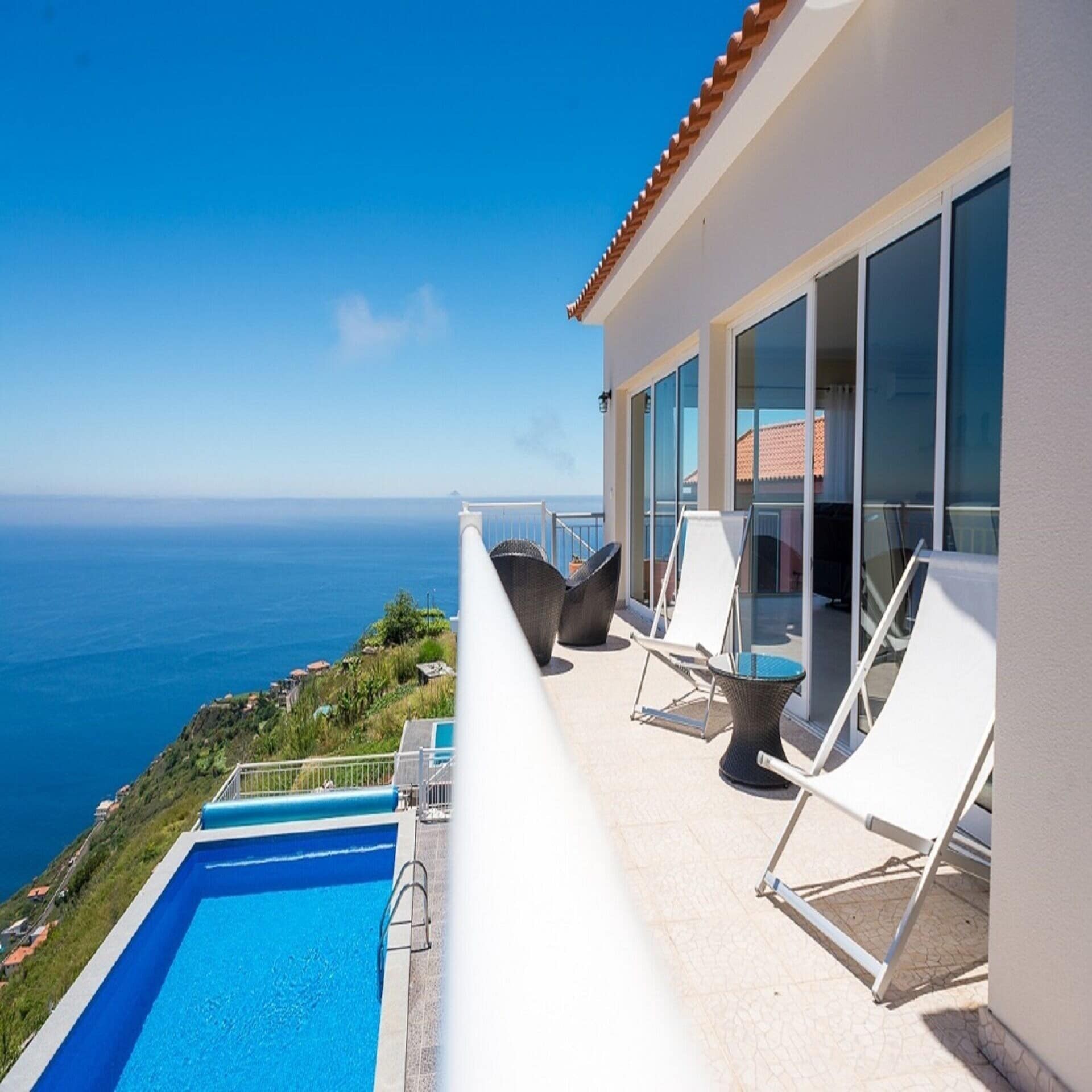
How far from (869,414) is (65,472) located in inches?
6444

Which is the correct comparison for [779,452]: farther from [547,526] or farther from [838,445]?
[547,526]

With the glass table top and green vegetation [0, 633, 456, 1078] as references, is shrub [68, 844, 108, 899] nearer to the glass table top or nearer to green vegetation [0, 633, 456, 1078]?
green vegetation [0, 633, 456, 1078]

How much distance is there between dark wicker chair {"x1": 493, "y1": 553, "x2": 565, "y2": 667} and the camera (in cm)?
662

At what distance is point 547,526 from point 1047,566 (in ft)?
29.8

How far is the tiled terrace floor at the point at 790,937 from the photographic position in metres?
2.17

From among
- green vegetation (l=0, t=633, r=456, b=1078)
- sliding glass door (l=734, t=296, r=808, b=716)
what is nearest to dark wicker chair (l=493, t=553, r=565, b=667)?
green vegetation (l=0, t=633, r=456, b=1078)

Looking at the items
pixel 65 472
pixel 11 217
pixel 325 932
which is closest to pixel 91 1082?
pixel 325 932

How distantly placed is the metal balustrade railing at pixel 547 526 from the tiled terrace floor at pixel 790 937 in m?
6.53

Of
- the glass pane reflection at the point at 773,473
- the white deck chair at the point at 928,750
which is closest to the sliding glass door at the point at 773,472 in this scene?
the glass pane reflection at the point at 773,473

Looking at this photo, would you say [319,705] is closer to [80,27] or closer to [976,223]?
[976,223]

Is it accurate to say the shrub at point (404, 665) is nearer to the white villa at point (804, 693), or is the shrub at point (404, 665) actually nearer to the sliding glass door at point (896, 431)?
the white villa at point (804, 693)

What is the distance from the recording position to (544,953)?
0.38 metres

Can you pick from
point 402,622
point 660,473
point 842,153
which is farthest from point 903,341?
point 402,622

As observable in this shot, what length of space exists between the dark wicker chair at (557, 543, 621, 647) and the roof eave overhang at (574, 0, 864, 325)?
3.31 meters
